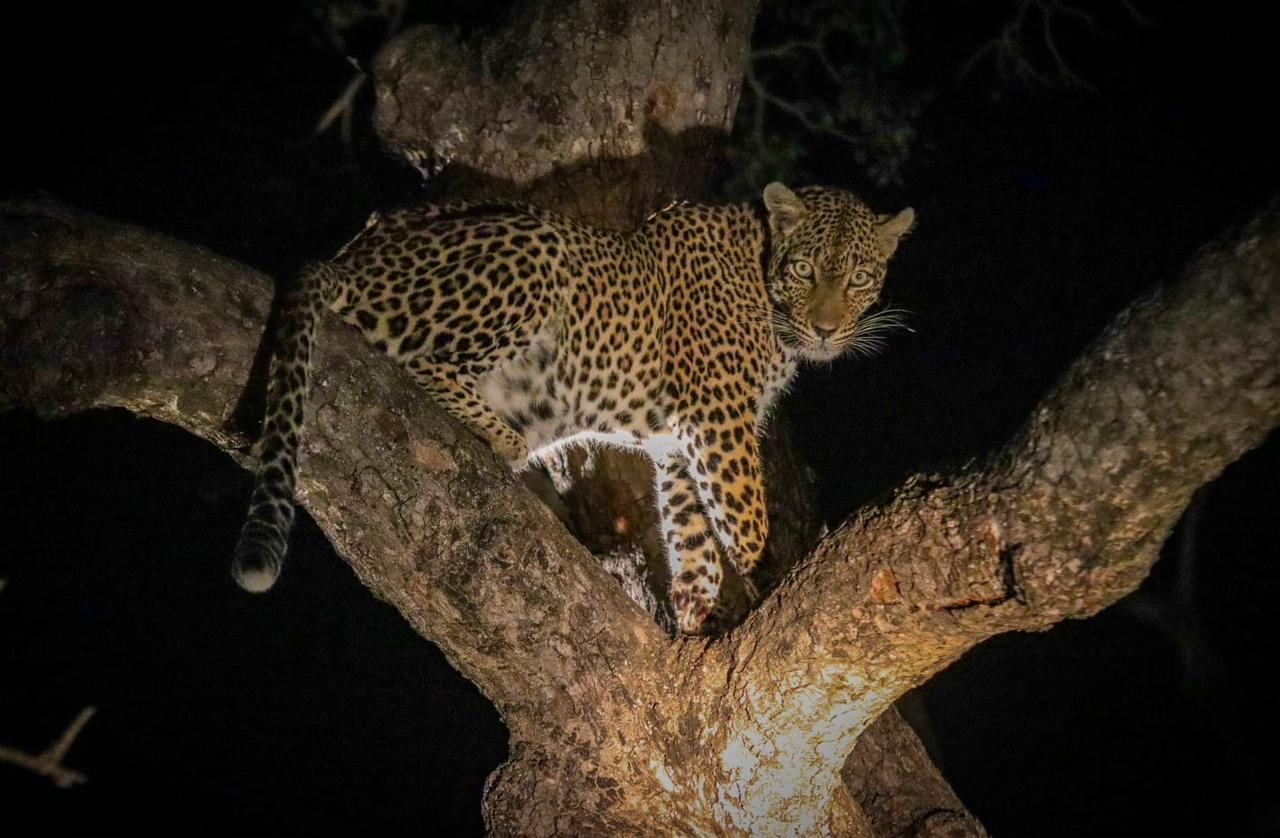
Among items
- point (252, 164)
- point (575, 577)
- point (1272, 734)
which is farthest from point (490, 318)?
Result: point (1272, 734)

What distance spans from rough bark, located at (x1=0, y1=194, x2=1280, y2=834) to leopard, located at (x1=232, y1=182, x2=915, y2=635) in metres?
0.46

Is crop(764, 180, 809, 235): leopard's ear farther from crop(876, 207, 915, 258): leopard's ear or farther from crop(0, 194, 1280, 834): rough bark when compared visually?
crop(0, 194, 1280, 834): rough bark

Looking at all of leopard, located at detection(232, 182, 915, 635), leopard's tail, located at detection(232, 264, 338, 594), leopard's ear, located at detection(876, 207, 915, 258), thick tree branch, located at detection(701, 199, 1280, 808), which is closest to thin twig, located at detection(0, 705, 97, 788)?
leopard's tail, located at detection(232, 264, 338, 594)

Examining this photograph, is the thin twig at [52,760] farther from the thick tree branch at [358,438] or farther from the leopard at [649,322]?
the leopard at [649,322]

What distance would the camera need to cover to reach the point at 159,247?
2781 mm

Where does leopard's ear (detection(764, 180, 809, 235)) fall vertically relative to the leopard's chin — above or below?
above

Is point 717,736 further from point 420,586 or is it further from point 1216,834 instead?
point 1216,834

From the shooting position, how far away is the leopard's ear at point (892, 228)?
4824 mm

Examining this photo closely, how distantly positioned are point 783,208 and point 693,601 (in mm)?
1714

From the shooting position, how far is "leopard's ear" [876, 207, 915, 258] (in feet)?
15.8

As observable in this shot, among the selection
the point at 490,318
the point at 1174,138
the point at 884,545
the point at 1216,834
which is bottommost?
the point at 1216,834

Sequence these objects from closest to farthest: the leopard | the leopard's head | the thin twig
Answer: the thin twig
the leopard
the leopard's head

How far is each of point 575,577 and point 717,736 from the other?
608 millimetres

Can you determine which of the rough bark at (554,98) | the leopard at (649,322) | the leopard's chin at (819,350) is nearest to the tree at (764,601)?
the leopard at (649,322)
